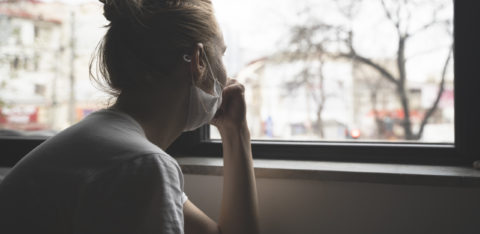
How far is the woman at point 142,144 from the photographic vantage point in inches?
22.2

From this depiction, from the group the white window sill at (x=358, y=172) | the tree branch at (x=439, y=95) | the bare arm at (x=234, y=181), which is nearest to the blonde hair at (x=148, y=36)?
the bare arm at (x=234, y=181)

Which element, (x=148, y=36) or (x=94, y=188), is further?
(x=148, y=36)

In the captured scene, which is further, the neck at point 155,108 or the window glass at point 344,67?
the window glass at point 344,67

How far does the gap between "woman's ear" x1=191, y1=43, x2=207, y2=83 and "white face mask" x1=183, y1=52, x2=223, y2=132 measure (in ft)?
0.06

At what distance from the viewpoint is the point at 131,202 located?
21.8 inches

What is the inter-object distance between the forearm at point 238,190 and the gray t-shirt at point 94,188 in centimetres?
38

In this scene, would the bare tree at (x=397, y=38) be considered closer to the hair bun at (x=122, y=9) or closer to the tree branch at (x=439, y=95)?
the tree branch at (x=439, y=95)

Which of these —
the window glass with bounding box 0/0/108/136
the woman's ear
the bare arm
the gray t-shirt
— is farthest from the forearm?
the window glass with bounding box 0/0/108/136

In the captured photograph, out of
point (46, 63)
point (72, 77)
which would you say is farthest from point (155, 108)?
point (46, 63)

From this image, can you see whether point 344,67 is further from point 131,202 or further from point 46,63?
point 46,63

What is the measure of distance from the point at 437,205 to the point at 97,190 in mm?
871

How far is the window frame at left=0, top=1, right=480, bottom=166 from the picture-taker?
1102 mm

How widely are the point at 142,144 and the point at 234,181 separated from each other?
0.43m

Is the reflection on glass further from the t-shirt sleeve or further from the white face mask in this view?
the t-shirt sleeve
